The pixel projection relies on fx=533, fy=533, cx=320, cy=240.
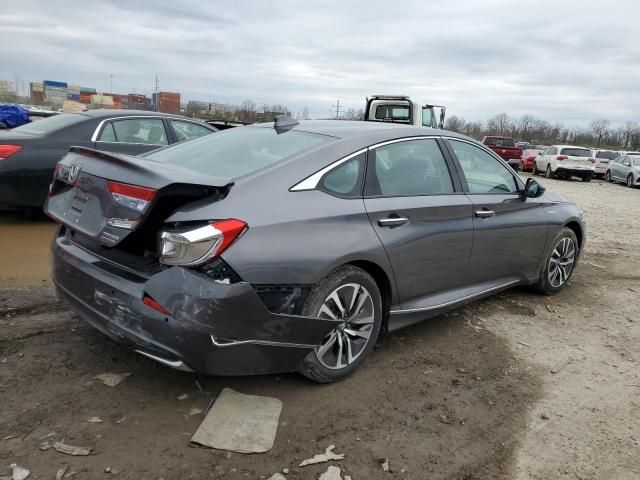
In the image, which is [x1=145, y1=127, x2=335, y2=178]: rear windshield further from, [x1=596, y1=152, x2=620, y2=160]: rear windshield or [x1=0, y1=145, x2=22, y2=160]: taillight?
[x1=596, y1=152, x2=620, y2=160]: rear windshield

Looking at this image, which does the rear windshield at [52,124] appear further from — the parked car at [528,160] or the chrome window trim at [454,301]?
the parked car at [528,160]

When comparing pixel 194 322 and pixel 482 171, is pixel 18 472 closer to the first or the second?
pixel 194 322

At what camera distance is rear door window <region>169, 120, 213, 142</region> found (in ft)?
24.7

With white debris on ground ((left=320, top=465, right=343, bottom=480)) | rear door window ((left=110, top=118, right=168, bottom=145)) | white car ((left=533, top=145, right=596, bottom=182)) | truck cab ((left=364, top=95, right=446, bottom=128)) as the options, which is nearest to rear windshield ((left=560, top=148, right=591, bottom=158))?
white car ((left=533, top=145, right=596, bottom=182))

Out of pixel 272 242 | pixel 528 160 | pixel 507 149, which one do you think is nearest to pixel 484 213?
pixel 272 242

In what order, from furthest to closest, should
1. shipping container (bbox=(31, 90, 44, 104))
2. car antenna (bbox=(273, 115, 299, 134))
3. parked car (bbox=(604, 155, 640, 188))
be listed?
shipping container (bbox=(31, 90, 44, 104)) < parked car (bbox=(604, 155, 640, 188)) < car antenna (bbox=(273, 115, 299, 134))

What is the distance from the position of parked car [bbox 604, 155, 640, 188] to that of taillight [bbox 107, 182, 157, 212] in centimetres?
2539

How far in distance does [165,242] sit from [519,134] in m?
89.1

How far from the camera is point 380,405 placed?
3.07 metres

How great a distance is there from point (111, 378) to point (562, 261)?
432cm

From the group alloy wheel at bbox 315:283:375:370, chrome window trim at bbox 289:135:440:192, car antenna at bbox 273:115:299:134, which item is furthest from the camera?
A: car antenna at bbox 273:115:299:134

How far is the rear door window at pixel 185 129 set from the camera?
296 inches

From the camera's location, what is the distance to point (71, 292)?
10.1 ft

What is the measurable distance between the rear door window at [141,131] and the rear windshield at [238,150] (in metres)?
3.44
